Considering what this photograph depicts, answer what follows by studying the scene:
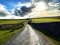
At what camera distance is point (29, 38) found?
7191mm

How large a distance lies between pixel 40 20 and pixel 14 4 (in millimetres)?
1221

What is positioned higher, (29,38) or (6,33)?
(6,33)

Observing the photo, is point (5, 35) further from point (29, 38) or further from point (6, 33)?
point (29, 38)

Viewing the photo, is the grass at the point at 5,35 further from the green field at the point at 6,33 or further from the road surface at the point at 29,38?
the road surface at the point at 29,38

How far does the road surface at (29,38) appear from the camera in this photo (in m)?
Answer: 6.68

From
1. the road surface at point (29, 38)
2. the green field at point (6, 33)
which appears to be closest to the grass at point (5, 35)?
the green field at point (6, 33)

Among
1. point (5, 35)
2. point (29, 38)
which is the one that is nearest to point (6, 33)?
point (5, 35)

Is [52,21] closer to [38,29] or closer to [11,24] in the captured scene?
[38,29]

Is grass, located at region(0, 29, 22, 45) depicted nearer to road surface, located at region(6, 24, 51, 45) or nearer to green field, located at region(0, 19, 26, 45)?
green field, located at region(0, 19, 26, 45)

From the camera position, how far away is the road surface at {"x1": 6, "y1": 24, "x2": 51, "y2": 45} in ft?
21.9

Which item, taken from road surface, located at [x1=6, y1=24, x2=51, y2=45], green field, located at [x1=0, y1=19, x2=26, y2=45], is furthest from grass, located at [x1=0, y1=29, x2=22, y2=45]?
road surface, located at [x1=6, y1=24, x2=51, y2=45]

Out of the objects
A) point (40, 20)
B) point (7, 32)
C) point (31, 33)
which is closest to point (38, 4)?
point (40, 20)

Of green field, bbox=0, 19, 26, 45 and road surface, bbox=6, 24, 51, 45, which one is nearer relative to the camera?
road surface, bbox=6, 24, 51, 45

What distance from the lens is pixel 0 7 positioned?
25.6 feet
